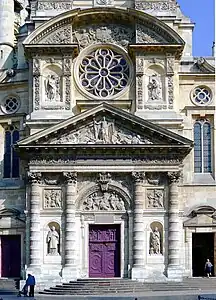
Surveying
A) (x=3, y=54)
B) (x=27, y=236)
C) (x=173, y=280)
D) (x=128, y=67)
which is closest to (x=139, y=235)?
(x=173, y=280)

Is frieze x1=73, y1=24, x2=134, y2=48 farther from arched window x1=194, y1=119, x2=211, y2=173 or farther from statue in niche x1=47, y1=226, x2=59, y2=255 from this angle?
statue in niche x1=47, y1=226, x2=59, y2=255

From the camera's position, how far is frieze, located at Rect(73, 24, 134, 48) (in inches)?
1753

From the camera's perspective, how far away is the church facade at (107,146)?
1652 inches

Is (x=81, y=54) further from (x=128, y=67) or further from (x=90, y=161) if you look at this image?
(x=90, y=161)

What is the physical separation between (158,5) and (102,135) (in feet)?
26.3

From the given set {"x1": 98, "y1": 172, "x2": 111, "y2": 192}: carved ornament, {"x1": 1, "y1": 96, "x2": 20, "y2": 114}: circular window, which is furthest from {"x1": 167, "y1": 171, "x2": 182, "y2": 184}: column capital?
{"x1": 1, "y1": 96, "x2": 20, "y2": 114}: circular window

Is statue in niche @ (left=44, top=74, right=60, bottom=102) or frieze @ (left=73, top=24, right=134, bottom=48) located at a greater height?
frieze @ (left=73, top=24, right=134, bottom=48)

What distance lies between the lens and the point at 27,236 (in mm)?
42312

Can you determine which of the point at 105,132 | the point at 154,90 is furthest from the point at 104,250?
the point at 154,90

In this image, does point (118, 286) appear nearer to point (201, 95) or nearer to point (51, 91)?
point (51, 91)

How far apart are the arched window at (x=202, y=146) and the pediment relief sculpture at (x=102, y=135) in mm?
3567

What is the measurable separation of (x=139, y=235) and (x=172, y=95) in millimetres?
7419

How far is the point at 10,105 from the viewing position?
4538cm

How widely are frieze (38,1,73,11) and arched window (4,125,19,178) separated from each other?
21.6 ft
